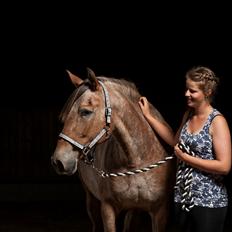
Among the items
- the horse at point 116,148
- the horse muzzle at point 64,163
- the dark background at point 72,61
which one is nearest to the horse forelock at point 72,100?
the horse at point 116,148

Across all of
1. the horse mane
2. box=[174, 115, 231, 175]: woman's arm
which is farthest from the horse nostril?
box=[174, 115, 231, 175]: woman's arm

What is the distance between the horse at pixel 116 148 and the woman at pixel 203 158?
0.79ft

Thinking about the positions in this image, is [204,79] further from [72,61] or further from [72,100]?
[72,61]

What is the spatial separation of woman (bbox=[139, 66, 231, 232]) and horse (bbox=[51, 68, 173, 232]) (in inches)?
9.5

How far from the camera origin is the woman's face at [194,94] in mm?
2662

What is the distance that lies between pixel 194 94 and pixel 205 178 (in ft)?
1.37

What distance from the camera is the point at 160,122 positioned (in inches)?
122

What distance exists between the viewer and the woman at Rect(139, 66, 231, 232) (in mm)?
2615

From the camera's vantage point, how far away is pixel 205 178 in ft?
8.88

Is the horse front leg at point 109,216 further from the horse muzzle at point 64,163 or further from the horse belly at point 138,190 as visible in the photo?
the horse muzzle at point 64,163

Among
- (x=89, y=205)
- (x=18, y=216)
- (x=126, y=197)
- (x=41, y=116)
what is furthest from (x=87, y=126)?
(x=41, y=116)

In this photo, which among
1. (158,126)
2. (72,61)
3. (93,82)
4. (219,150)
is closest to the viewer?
(219,150)

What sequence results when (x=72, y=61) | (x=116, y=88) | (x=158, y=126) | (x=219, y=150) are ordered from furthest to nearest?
1. (x=72, y=61)
2. (x=158, y=126)
3. (x=116, y=88)
4. (x=219, y=150)

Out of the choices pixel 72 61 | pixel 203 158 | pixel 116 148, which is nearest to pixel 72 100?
pixel 116 148
